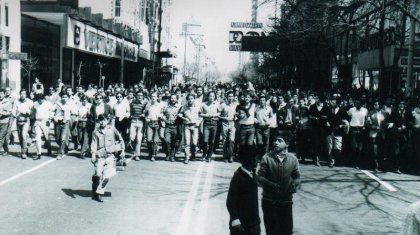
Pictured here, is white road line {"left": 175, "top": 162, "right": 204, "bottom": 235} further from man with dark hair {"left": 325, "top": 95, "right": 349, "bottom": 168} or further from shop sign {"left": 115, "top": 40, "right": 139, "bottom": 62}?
shop sign {"left": 115, "top": 40, "right": 139, "bottom": 62}

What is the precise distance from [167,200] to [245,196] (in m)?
4.32

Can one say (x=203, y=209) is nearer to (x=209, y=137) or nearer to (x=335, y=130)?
(x=209, y=137)

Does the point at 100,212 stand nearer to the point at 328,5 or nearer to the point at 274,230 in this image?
the point at 274,230

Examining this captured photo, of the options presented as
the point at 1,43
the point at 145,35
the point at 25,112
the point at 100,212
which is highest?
the point at 145,35

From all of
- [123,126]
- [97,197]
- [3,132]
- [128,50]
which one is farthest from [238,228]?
[128,50]

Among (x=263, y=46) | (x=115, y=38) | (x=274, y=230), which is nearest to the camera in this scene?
(x=274, y=230)

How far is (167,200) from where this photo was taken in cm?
947

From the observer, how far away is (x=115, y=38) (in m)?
Result: 45.3

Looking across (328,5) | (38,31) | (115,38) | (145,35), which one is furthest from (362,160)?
(145,35)

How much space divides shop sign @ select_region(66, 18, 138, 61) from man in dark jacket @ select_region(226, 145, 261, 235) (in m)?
27.8

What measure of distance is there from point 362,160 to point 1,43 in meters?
17.2

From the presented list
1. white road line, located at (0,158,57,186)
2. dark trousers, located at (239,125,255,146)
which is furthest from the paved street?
dark trousers, located at (239,125,255,146)

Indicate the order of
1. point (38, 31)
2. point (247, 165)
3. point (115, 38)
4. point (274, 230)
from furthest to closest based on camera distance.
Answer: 1. point (115, 38)
2. point (38, 31)
3. point (274, 230)
4. point (247, 165)

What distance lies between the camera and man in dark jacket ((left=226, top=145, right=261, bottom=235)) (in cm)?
531
